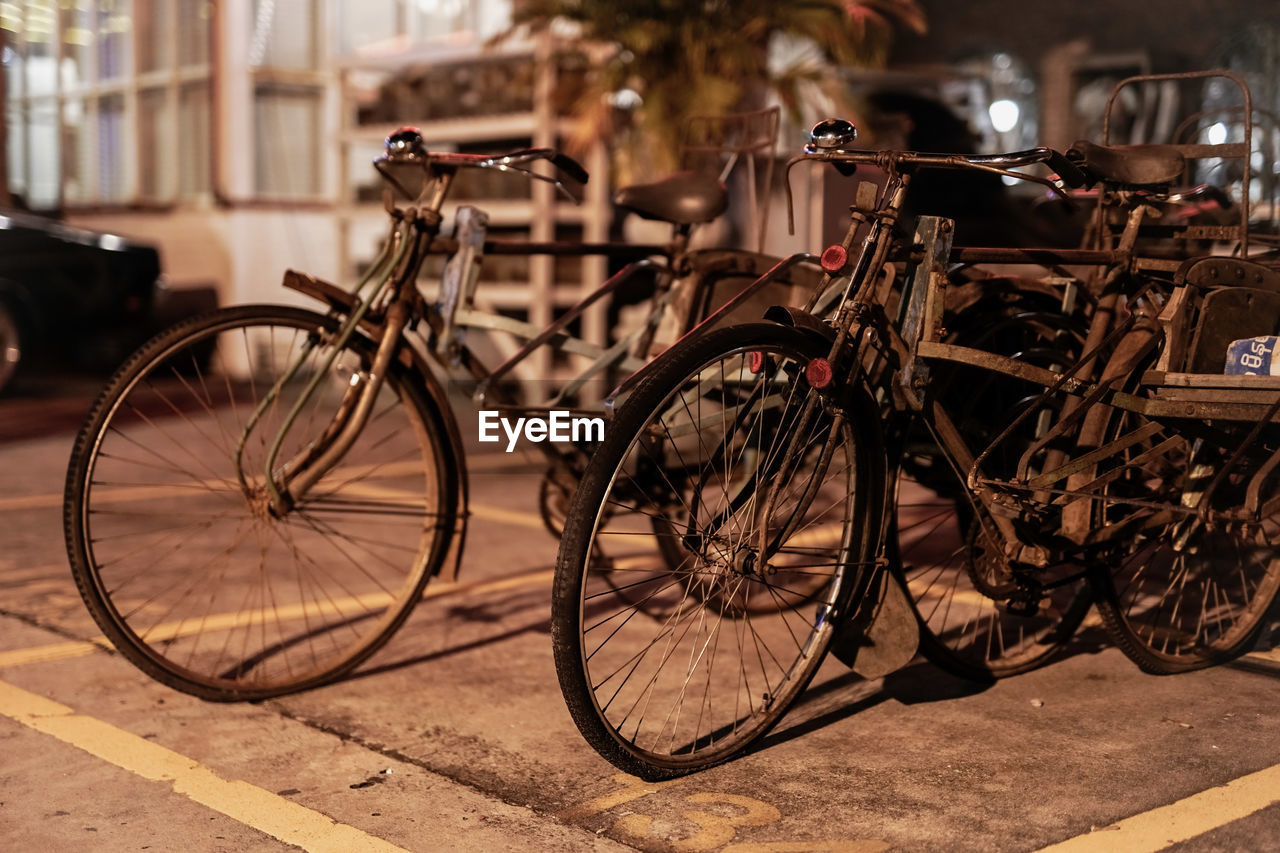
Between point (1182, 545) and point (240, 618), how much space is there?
3034 millimetres

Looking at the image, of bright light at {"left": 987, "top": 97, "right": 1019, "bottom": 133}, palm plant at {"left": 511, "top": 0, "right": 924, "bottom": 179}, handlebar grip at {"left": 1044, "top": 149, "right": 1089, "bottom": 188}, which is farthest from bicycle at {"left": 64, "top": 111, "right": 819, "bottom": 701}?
bright light at {"left": 987, "top": 97, "right": 1019, "bottom": 133}

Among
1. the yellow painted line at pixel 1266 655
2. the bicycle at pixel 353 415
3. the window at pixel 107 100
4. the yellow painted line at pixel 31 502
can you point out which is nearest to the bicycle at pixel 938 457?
the yellow painted line at pixel 1266 655

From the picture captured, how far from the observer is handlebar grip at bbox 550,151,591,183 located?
14.1ft

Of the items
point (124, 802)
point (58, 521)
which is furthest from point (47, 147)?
point (124, 802)

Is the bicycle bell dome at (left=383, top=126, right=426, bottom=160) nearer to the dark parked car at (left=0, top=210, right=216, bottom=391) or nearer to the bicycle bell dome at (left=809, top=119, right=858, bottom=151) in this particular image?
the bicycle bell dome at (left=809, top=119, right=858, bottom=151)

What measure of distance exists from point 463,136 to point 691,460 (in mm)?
7017

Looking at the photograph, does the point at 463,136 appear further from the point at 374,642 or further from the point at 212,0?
the point at 374,642

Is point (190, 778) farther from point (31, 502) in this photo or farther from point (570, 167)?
point (31, 502)

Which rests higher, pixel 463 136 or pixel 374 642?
pixel 463 136

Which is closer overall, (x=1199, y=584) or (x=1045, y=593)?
(x=1045, y=593)

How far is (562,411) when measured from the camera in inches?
164

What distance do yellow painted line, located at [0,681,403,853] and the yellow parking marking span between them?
0.30 meters

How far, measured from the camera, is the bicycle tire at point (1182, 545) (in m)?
3.91

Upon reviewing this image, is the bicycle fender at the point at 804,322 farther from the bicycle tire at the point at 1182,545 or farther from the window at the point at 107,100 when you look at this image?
the window at the point at 107,100
